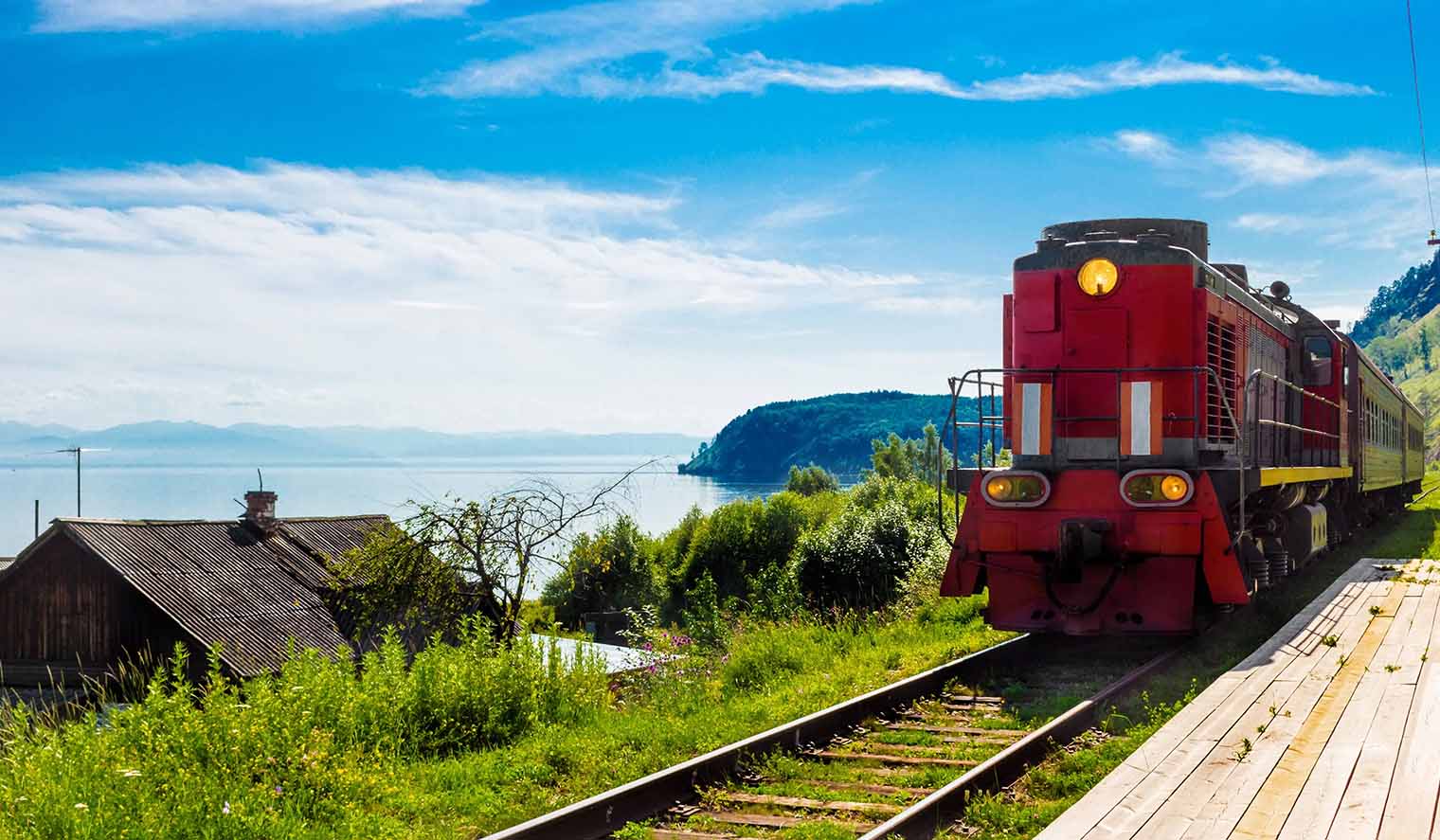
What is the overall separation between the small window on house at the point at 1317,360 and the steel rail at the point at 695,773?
27.4 ft

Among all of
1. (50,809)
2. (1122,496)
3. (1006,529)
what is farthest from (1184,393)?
(50,809)

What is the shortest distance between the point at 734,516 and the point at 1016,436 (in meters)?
42.8

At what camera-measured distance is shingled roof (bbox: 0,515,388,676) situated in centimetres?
2911

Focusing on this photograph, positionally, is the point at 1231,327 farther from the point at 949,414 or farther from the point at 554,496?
the point at 554,496

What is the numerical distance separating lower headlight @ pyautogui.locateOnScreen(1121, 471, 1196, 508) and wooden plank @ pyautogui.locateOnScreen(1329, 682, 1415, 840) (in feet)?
10.6

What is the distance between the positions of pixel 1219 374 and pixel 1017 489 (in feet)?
8.53

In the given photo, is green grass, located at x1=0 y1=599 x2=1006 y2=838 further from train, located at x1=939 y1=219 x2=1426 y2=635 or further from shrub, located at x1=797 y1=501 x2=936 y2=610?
shrub, located at x1=797 y1=501 x2=936 y2=610

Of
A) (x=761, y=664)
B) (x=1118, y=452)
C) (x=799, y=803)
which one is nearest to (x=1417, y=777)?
(x=799, y=803)

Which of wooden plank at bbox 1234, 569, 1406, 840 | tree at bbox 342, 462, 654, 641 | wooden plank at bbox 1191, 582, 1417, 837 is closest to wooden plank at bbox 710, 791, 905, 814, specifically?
wooden plank at bbox 1191, 582, 1417, 837

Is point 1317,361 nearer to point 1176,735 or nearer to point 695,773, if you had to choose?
point 1176,735

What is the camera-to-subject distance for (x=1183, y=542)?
973 centimetres

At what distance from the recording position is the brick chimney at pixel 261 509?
34.6 m

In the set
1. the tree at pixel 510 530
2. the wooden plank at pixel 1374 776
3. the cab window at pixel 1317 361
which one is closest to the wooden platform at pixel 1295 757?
the wooden plank at pixel 1374 776

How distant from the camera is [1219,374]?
36.7 ft
